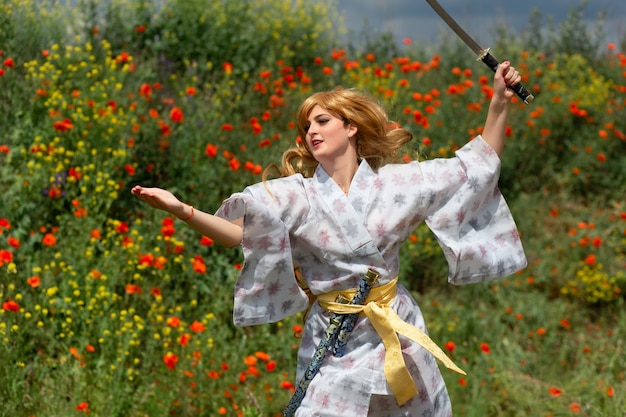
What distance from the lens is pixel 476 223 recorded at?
116 inches

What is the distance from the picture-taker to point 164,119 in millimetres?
5816

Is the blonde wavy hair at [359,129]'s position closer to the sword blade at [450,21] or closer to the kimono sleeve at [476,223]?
the kimono sleeve at [476,223]

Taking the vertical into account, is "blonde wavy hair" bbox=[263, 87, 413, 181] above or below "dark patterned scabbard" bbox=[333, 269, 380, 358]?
above

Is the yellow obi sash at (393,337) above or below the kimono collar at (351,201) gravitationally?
below

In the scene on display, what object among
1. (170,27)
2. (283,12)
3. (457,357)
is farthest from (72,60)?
(457,357)

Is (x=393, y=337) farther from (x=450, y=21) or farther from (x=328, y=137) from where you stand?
(x=450, y=21)

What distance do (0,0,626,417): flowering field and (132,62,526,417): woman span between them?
53 cm

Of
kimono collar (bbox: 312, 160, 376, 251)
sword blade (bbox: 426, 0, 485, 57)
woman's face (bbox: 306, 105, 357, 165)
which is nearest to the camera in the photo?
sword blade (bbox: 426, 0, 485, 57)

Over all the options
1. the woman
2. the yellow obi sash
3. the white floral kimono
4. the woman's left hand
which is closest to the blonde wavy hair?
the woman

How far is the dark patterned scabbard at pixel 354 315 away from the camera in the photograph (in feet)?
8.82

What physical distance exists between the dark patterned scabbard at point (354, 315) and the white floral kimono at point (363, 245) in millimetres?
28

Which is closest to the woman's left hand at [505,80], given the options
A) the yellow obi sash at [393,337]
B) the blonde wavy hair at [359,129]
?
the blonde wavy hair at [359,129]

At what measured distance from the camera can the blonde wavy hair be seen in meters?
2.90

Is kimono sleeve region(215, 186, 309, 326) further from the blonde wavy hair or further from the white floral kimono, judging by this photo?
the blonde wavy hair
